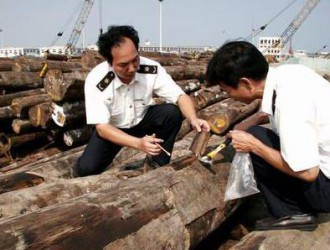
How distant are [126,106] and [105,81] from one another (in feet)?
1.24

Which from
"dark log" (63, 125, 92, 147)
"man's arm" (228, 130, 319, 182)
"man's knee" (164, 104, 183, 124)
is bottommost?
"dark log" (63, 125, 92, 147)

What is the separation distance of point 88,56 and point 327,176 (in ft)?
20.3

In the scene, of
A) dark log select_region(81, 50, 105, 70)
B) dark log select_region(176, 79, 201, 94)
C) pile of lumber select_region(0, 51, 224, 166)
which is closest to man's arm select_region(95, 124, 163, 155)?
pile of lumber select_region(0, 51, 224, 166)

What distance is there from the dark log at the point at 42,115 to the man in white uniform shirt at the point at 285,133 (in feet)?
12.0

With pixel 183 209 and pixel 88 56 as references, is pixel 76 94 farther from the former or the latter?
pixel 183 209

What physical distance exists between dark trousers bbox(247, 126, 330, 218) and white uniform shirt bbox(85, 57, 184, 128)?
1.47 m

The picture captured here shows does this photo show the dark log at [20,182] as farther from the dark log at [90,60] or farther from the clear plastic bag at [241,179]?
the dark log at [90,60]

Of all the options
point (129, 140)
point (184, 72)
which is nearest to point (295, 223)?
point (129, 140)

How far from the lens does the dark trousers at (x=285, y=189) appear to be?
8.82ft

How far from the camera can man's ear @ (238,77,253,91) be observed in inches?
103

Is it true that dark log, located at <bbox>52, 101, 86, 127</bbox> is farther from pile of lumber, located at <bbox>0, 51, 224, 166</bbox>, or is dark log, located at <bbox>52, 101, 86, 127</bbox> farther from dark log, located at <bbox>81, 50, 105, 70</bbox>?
dark log, located at <bbox>81, 50, 105, 70</bbox>

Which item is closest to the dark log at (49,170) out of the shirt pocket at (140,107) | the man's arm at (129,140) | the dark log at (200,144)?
the man's arm at (129,140)

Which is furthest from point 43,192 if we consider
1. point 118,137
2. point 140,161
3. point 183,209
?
point 140,161

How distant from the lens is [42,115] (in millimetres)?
5809
